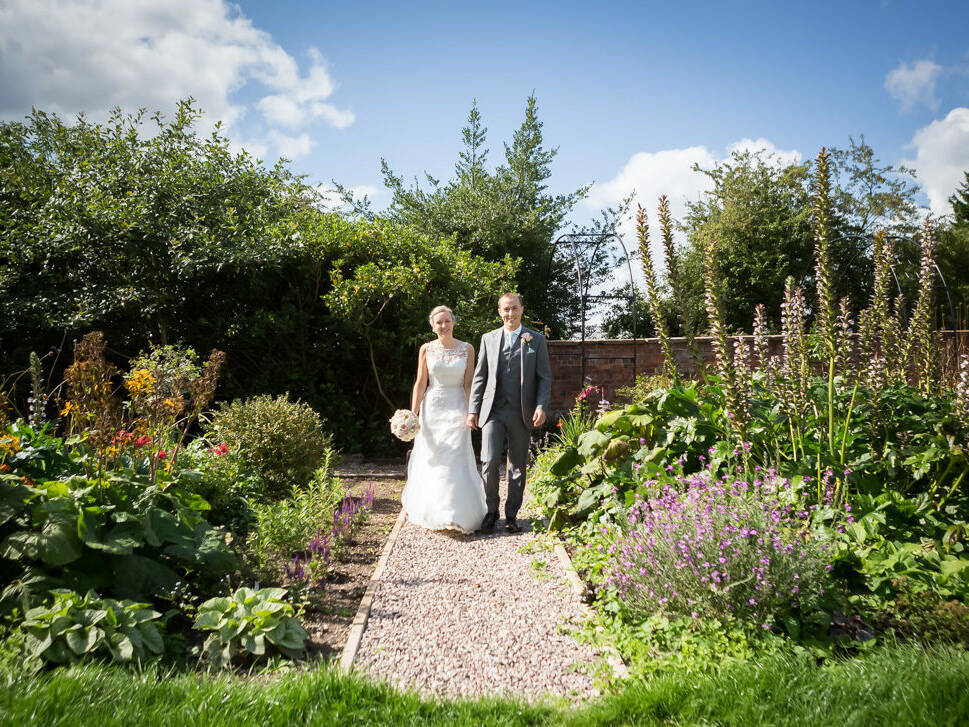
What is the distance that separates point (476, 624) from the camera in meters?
3.45

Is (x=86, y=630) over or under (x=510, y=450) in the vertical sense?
under

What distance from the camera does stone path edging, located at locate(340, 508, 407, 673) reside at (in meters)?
3.05

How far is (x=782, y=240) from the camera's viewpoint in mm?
19094

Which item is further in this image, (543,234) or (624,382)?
(543,234)

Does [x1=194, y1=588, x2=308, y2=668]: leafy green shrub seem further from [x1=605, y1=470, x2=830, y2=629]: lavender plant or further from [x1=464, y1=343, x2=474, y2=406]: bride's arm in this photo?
[x1=464, y1=343, x2=474, y2=406]: bride's arm

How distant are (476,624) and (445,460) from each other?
2.15 m

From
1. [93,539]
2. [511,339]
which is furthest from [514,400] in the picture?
[93,539]

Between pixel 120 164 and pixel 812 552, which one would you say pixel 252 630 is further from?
pixel 120 164

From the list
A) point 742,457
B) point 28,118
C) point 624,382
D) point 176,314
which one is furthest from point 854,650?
point 28,118

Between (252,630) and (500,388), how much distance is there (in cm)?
295

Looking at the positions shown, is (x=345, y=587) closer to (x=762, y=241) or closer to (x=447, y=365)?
(x=447, y=365)

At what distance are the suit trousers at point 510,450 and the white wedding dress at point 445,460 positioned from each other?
219mm

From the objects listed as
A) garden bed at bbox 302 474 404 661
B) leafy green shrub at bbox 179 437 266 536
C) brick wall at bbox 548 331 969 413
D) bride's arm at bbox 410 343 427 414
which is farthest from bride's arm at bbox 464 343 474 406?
brick wall at bbox 548 331 969 413

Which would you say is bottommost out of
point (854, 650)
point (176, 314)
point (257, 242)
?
point (854, 650)
